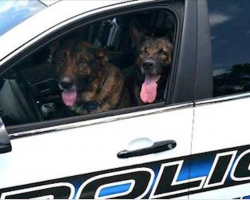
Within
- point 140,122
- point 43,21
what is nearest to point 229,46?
point 140,122

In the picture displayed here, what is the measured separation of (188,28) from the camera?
2.56 m

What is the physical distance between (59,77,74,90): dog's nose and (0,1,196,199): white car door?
0.49 meters

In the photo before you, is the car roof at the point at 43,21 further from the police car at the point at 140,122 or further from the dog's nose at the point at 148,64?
the dog's nose at the point at 148,64

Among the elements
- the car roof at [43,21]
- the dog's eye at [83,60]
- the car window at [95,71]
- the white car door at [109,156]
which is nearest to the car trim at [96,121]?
the white car door at [109,156]

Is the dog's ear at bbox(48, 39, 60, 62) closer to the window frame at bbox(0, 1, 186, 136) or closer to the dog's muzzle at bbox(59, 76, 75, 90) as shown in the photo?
the dog's muzzle at bbox(59, 76, 75, 90)

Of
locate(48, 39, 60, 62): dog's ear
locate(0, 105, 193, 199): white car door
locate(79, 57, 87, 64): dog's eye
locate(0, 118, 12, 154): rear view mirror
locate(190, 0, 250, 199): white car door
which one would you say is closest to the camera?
locate(0, 118, 12, 154): rear view mirror

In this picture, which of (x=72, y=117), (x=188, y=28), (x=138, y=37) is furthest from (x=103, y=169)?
(x=138, y=37)

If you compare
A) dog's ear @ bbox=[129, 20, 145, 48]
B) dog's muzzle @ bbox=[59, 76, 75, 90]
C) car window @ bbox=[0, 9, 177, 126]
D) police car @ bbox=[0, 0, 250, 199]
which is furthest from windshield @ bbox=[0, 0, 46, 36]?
dog's ear @ bbox=[129, 20, 145, 48]

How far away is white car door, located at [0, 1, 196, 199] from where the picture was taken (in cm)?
234

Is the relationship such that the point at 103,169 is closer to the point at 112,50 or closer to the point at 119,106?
the point at 119,106

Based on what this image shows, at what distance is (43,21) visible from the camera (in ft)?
8.00

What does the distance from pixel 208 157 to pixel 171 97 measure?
1.21 feet

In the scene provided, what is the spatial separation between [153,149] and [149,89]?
521 mm

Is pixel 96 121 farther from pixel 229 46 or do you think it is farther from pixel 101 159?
pixel 229 46
